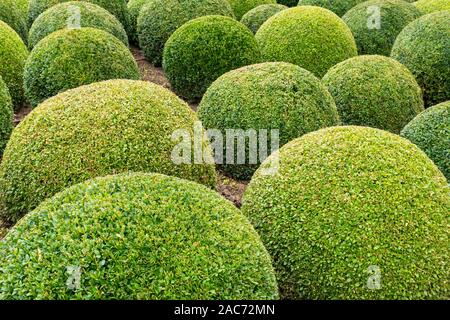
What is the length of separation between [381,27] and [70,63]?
6458 mm

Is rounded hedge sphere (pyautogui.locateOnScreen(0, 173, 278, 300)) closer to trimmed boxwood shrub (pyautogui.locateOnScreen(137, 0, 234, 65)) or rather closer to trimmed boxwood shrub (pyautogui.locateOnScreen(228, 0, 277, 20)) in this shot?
trimmed boxwood shrub (pyautogui.locateOnScreen(137, 0, 234, 65))

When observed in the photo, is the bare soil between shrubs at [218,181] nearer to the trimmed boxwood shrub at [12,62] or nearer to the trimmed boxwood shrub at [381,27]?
the trimmed boxwood shrub at [12,62]

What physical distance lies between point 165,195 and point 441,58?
710 centimetres

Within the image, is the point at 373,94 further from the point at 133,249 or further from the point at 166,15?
the point at 133,249

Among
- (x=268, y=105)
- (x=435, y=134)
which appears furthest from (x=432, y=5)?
(x=268, y=105)

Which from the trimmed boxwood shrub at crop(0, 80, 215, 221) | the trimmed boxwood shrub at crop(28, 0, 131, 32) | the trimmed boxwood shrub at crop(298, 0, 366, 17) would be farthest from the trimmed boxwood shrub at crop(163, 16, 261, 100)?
Result: the trimmed boxwood shrub at crop(298, 0, 366, 17)

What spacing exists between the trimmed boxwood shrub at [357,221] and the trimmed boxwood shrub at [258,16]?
718cm

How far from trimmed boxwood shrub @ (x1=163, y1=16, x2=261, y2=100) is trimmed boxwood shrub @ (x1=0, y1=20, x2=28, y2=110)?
2.47 metres

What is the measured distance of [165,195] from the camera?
367cm

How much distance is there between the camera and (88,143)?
4984 mm

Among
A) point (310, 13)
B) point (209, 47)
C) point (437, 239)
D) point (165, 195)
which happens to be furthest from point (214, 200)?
point (310, 13)

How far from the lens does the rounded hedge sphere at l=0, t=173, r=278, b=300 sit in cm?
319

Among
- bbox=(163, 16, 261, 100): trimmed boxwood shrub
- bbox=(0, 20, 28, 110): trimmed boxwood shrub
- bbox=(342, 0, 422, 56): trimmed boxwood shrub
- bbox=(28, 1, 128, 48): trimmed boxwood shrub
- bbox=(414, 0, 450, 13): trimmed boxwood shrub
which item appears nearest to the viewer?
bbox=(0, 20, 28, 110): trimmed boxwood shrub

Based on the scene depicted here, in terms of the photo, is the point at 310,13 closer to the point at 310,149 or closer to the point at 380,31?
the point at 380,31
